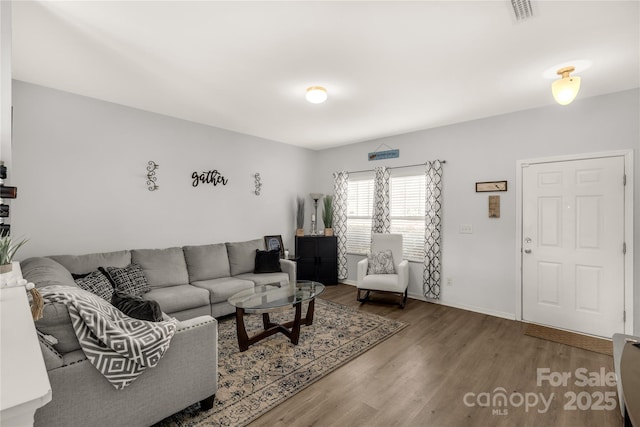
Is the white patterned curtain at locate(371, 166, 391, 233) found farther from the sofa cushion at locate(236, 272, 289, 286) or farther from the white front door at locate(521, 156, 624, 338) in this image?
the white front door at locate(521, 156, 624, 338)

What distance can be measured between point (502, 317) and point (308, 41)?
3.89 m

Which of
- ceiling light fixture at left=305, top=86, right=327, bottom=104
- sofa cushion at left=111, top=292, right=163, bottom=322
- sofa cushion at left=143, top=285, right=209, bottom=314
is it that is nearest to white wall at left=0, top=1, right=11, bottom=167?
sofa cushion at left=111, top=292, right=163, bottom=322

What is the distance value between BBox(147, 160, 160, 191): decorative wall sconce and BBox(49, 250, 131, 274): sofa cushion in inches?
34.0

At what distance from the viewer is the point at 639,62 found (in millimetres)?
2486

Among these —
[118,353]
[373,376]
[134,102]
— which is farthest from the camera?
[134,102]

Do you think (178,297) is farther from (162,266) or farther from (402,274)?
(402,274)

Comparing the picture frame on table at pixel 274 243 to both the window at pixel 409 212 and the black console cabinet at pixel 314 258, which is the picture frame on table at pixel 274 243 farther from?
the window at pixel 409 212

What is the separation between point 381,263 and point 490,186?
5.96 ft

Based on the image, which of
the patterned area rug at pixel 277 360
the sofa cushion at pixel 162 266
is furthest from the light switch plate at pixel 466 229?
the sofa cushion at pixel 162 266

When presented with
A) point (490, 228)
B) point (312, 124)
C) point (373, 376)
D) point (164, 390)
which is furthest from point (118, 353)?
point (490, 228)

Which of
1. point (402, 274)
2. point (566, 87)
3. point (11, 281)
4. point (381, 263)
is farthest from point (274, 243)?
point (566, 87)

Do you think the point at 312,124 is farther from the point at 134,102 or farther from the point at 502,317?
the point at 502,317

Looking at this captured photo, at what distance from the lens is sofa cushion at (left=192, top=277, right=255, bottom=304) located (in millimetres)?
3443

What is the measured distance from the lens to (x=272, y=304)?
9.15 feet
